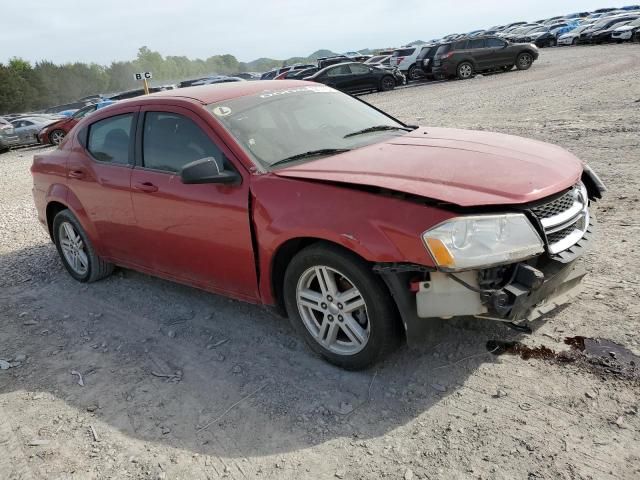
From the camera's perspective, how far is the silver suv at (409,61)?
27.4 metres

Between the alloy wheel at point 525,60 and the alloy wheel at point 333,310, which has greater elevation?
the alloy wheel at point 525,60

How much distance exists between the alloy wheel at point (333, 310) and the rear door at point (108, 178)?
1.84 metres

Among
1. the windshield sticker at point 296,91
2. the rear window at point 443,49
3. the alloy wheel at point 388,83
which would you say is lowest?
the alloy wheel at point 388,83

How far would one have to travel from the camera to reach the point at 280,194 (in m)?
3.38

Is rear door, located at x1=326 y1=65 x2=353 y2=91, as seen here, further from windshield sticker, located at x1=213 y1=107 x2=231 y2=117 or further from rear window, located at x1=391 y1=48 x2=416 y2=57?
windshield sticker, located at x1=213 y1=107 x2=231 y2=117

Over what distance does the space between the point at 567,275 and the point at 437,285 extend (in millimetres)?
835

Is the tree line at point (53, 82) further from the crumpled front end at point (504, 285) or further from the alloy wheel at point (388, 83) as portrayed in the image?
the crumpled front end at point (504, 285)

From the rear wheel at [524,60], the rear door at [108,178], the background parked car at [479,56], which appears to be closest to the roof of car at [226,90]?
the rear door at [108,178]

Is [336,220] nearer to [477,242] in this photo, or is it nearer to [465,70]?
[477,242]

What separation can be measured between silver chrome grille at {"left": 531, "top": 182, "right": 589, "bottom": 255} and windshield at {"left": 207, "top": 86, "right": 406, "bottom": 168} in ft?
4.57

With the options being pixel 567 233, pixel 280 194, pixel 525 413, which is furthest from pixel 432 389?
pixel 280 194

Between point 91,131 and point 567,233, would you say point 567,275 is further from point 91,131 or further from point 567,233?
point 91,131

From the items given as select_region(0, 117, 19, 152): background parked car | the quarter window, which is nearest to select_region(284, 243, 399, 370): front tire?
select_region(0, 117, 19, 152): background parked car

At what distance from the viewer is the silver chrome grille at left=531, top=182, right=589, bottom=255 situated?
303 cm
